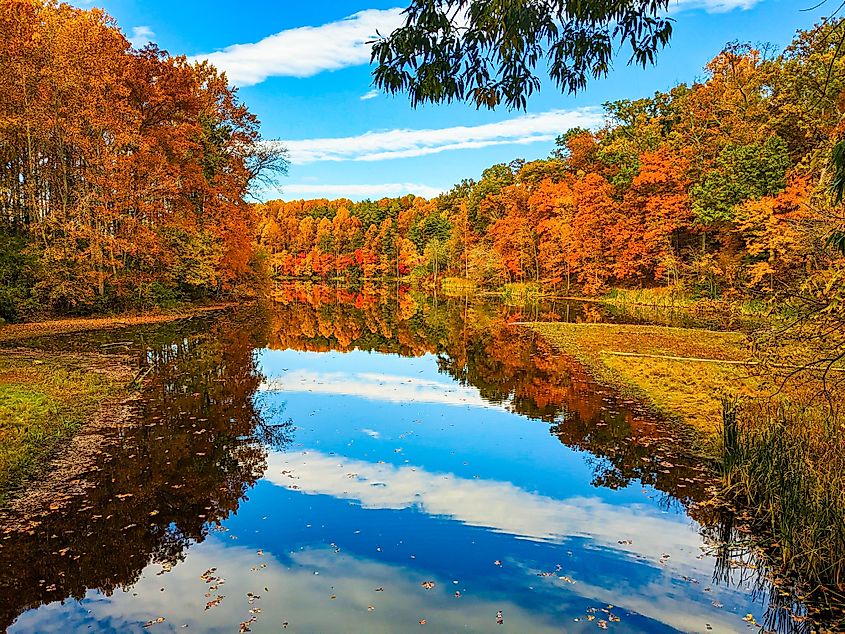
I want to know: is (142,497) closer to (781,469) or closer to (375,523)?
(375,523)

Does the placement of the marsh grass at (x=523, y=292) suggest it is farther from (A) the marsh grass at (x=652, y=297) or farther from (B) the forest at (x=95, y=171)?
(B) the forest at (x=95, y=171)

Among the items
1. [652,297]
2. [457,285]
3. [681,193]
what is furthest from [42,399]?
[457,285]

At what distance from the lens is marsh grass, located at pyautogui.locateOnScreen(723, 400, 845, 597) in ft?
17.8

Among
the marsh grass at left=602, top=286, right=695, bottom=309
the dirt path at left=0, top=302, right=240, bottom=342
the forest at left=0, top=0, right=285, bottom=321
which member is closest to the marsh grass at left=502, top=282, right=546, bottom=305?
the marsh grass at left=602, top=286, right=695, bottom=309

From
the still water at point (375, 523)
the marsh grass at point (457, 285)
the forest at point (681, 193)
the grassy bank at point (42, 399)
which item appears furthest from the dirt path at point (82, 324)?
the marsh grass at point (457, 285)

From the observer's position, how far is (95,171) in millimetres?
24359

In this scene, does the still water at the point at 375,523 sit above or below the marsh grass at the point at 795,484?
below

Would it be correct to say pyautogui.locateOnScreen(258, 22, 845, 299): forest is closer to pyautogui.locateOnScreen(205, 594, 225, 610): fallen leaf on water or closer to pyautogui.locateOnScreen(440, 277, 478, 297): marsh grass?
pyautogui.locateOnScreen(440, 277, 478, 297): marsh grass

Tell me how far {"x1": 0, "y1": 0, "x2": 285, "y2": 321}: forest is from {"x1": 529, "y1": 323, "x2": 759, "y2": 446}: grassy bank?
2016 cm

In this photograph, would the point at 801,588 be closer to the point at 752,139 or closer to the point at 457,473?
the point at 457,473

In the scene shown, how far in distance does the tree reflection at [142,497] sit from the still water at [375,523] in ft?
0.10

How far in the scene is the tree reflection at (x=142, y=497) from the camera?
5656 millimetres

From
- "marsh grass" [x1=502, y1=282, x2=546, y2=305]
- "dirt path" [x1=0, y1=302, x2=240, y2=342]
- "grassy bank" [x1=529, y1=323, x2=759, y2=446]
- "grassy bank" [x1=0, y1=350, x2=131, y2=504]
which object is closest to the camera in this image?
"grassy bank" [x1=0, y1=350, x2=131, y2=504]

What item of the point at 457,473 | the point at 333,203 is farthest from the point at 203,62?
the point at 333,203
